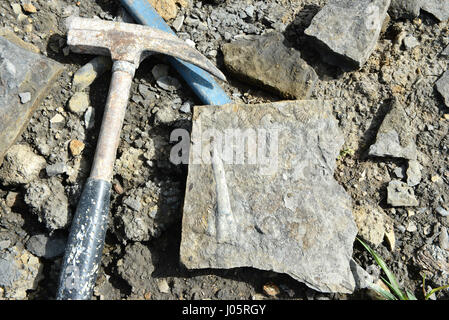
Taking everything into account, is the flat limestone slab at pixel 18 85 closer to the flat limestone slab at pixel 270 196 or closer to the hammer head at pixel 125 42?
the hammer head at pixel 125 42

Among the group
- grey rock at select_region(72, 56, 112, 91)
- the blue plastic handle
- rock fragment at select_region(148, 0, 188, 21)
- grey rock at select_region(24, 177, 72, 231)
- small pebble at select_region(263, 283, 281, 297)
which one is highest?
rock fragment at select_region(148, 0, 188, 21)

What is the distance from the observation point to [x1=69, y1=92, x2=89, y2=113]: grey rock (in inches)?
87.6

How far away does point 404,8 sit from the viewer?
243 centimetres

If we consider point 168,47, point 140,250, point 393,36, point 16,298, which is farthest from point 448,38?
point 16,298

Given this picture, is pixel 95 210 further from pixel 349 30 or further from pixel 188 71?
pixel 349 30

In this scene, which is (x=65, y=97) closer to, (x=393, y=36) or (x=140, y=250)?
(x=140, y=250)

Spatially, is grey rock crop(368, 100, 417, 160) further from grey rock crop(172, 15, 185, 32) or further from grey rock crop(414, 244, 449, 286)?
grey rock crop(172, 15, 185, 32)

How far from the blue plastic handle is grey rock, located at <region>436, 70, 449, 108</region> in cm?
120

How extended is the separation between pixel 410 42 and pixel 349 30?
1.37 ft

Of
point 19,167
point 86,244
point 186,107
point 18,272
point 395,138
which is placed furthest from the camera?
point 186,107

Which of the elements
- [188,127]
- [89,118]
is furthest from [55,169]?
[188,127]

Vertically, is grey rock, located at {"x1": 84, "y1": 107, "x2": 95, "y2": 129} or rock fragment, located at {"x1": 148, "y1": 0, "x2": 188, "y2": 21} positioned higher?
rock fragment, located at {"x1": 148, "y1": 0, "x2": 188, "y2": 21}

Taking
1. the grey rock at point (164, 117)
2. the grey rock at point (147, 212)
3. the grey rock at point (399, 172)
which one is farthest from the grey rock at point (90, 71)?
the grey rock at point (399, 172)

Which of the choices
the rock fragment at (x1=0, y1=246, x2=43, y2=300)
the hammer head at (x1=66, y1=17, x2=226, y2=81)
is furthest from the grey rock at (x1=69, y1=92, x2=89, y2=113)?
the rock fragment at (x1=0, y1=246, x2=43, y2=300)
